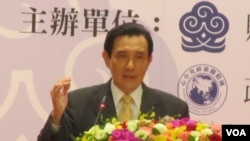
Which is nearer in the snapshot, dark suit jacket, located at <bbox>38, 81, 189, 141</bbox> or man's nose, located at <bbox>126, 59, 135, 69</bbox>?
dark suit jacket, located at <bbox>38, 81, 189, 141</bbox>

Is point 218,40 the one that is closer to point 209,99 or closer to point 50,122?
point 209,99

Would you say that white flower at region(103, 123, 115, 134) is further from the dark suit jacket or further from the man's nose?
the man's nose

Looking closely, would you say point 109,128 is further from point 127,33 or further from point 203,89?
point 203,89

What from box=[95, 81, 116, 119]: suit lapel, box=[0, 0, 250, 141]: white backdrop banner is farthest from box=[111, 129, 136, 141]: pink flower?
box=[0, 0, 250, 141]: white backdrop banner

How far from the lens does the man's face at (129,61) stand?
204 cm

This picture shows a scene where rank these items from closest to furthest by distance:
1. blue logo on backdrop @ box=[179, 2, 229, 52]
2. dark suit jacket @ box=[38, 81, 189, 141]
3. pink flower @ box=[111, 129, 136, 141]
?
pink flower @ box=[111, 129, 136, 141]
dark suit jacket @ box=[38, 81, 189, 141]
blue logo on backdrop @ box=[179, 2, 229, 52]

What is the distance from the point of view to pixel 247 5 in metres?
2.56

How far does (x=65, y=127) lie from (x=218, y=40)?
1.08 meters

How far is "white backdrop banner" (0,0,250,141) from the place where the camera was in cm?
243

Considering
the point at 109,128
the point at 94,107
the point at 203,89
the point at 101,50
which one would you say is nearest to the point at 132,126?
the point at 109,128

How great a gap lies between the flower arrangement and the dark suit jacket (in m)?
0.42

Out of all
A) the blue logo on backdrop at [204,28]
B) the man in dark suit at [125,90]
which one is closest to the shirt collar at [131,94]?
the man in dark suit at [125,90]

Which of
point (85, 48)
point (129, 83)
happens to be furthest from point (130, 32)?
point (85, 48)

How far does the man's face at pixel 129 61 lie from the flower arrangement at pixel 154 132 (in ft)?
2.03
